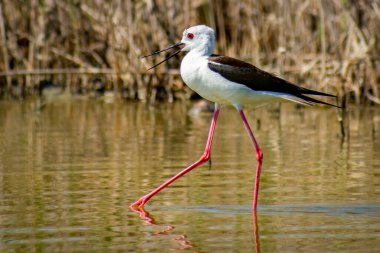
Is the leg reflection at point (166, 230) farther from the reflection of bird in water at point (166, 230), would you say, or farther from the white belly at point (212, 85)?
the white belly at point (212, 85)

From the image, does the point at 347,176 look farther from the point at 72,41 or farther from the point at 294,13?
the point at 72,41

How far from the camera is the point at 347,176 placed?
23.0 ft

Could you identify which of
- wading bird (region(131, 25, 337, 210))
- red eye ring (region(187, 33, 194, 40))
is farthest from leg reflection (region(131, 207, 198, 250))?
red eye ring (region(187, 33, 194, 40))

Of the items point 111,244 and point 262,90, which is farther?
point 262,90

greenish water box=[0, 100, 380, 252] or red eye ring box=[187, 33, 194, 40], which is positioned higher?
red eye ring box=[187, 33, 194, 40]

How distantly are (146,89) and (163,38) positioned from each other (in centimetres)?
81

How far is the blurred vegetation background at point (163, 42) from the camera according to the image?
1177 cm

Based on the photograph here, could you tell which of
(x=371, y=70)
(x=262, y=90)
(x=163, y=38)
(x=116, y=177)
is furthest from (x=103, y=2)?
(x=262, y=90)

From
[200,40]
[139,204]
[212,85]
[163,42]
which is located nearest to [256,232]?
[139,204]

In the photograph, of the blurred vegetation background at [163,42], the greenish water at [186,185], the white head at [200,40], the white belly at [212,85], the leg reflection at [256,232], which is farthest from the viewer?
the blurred vegetation background at [163,42]

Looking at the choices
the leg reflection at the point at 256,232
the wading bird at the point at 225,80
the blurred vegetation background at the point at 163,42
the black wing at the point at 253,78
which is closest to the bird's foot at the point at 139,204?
the wading bird at the point at 225,80

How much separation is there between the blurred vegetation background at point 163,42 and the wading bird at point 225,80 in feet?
16.4

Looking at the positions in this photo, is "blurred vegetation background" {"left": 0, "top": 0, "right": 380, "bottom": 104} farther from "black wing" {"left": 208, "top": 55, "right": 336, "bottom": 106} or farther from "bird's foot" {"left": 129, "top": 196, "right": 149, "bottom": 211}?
"bird's foot" {"left": 129, "top": 196, "right": 149, "bottom": 211}

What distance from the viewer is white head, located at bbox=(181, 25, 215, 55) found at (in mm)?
6266
